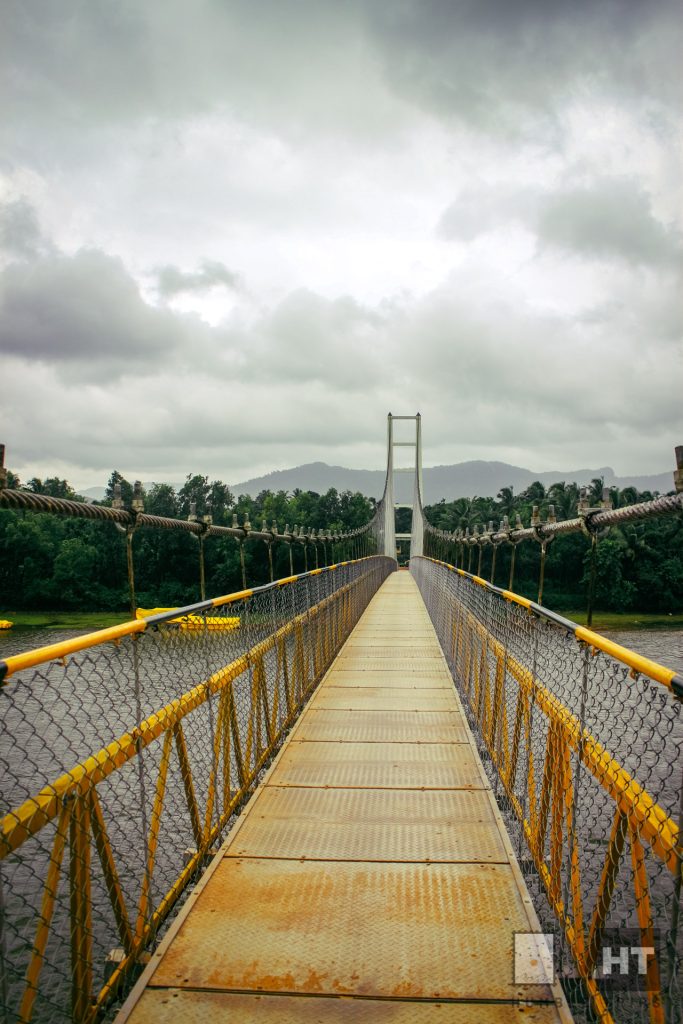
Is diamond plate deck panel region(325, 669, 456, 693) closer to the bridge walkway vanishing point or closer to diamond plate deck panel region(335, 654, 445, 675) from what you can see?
diamond plate deck panel region(335, 654, 445, 675)

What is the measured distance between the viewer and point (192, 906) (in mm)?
2109

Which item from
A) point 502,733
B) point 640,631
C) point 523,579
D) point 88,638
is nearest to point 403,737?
point 502,733

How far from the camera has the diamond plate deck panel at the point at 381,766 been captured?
3.21 meters

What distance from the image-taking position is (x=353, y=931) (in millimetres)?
1993

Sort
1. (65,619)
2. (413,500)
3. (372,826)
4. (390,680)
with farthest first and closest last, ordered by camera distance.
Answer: (413,500) < (65,619) < (390,680) < (372,826)

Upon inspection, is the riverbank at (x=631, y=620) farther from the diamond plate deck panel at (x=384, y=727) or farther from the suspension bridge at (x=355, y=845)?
the suspension bridge at (x=355, y=845)

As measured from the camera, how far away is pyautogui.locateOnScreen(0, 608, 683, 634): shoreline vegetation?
29547 mm

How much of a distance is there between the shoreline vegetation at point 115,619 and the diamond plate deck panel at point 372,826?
26.8m

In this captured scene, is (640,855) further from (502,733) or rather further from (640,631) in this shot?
(640,631)

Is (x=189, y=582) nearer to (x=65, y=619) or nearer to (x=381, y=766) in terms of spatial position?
(x=65, y=619)

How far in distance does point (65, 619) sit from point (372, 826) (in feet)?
103

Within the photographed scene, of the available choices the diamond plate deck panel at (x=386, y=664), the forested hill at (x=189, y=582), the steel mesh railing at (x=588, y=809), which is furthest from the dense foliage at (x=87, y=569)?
the steel mesh railing at (x=588, y=809)

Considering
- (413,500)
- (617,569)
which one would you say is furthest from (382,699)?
(413,500)

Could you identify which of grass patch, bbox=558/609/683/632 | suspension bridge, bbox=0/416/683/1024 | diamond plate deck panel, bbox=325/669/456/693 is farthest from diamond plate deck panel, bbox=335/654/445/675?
grass patch, bbox=558/609/683/632
